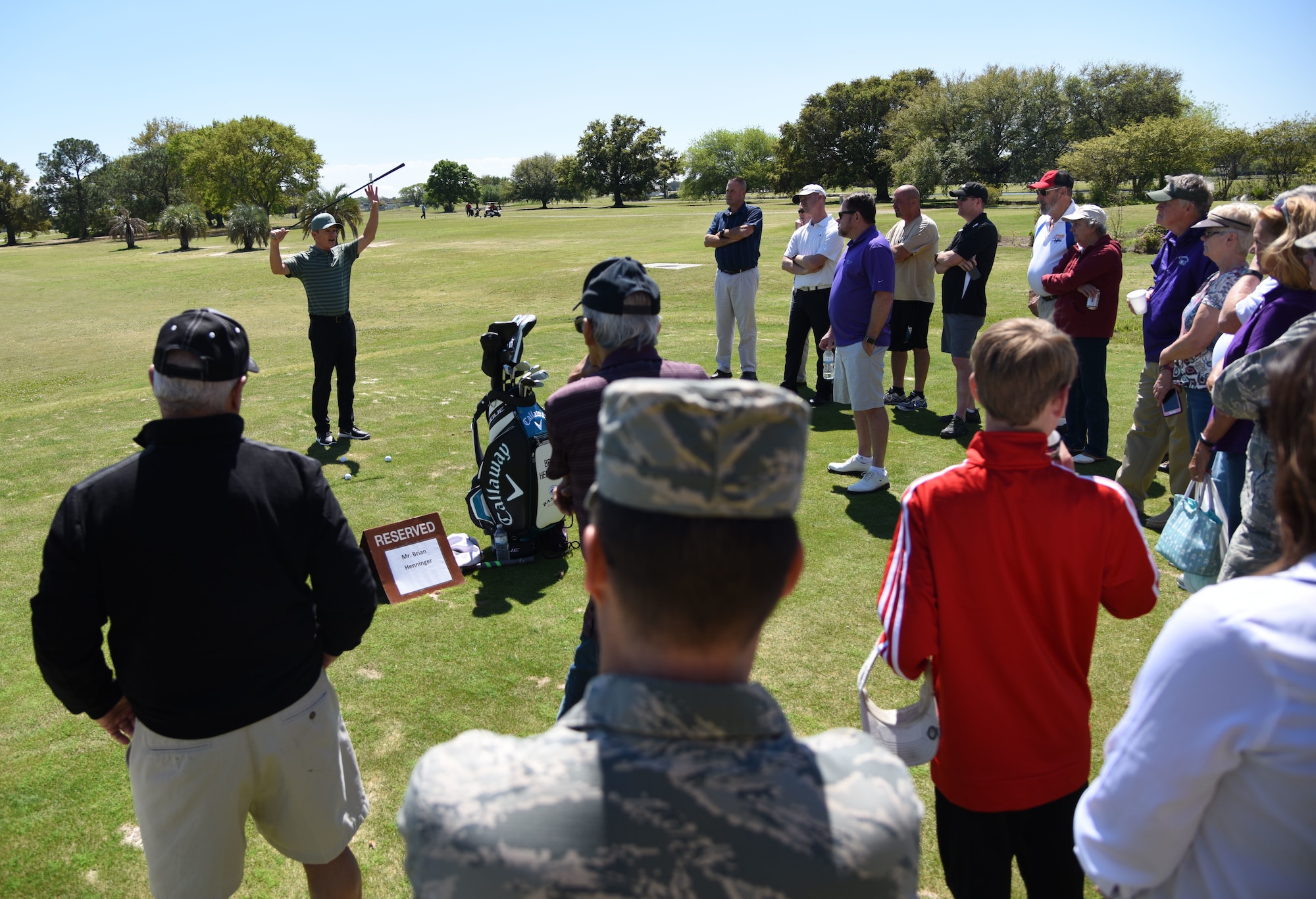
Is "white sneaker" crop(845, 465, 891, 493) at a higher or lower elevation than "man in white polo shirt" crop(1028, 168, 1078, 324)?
lower

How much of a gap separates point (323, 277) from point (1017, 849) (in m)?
7.96

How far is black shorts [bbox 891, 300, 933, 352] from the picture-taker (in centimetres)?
946

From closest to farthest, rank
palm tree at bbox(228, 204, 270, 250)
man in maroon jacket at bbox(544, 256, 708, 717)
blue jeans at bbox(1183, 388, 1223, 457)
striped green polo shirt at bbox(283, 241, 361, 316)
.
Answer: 1. man in maroon jacket at bbox(544, 256, 708, 717)
2. blue jeans at bbox(1183, 388, 1223, 457)
3. striped green polo shirt at bbox(283, 241, 361, 316)
4. palm tree at bbox(228, 204, 270, 250)

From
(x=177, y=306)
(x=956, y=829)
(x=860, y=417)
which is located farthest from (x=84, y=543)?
(x=177, y=306)

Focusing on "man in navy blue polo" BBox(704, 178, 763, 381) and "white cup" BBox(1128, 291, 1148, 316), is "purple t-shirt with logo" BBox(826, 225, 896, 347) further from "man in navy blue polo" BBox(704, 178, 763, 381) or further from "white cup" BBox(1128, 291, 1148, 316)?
"man in navy blue polo" BBox(704, 178, 763, 381)

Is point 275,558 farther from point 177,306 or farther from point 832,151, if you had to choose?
point 832,151

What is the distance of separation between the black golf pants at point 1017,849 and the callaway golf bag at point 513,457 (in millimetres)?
3917

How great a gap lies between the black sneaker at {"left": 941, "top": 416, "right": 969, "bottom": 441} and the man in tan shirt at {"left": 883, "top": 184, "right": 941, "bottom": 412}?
74 cm

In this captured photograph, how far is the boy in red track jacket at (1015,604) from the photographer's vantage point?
95.3 inches

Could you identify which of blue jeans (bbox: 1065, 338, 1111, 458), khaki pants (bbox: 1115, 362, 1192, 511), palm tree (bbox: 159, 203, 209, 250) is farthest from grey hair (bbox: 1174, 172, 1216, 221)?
palm tree (bbox: 159, 203, 209, 250)

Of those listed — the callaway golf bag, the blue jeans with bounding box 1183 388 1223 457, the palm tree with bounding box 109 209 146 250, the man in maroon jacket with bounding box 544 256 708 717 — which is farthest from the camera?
the palm tree with bounding box 109 209 146 250

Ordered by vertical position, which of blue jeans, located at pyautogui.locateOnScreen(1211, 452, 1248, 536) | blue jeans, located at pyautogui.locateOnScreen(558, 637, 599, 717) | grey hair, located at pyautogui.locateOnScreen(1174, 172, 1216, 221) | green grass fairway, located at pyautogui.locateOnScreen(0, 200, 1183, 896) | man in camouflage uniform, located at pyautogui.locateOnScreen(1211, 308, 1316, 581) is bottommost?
green grass fairway, located at pyautogui.locateOnScreen(0, 200, 1183, 896)

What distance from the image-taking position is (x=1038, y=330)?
2492 millimetres

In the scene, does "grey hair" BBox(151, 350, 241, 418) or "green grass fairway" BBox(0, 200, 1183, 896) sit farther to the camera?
"green grass fairway" BBox(0, 200, 1183, 896)
